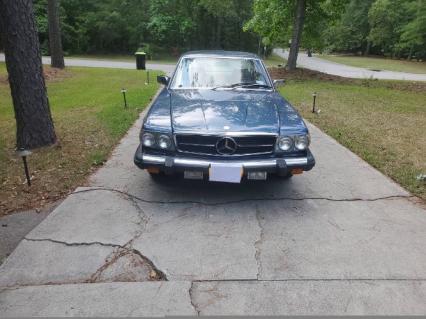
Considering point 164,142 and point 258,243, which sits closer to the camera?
point 258,243

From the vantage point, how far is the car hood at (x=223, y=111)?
4018mm

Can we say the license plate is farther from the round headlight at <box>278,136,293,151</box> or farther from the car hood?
the round headlight at <box>278,136,293,151</box>

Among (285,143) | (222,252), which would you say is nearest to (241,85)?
(285,143)

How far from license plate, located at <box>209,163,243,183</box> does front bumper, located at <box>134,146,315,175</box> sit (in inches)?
2.4

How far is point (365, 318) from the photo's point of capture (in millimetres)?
2648

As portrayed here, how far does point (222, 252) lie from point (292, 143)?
1460mm

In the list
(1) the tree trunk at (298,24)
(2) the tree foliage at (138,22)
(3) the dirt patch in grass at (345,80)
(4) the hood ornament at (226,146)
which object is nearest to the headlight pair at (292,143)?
(4) the hood ornament at (226,146)

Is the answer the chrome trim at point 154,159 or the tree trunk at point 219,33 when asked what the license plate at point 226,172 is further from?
the tree trunk at point 219,33

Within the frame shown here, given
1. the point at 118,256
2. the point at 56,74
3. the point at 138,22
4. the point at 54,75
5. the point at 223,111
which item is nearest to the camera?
the point at 118,256

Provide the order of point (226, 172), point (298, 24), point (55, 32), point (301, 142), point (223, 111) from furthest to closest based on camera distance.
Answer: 1. point (298, 24)
2. point (55, 32)
3. point (223, 111)
4. point (301, 142)
5. point (226, 172)

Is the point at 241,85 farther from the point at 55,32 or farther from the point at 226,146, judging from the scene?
the point at 55,32

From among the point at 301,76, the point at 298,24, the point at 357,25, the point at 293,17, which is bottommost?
the point at 301,76

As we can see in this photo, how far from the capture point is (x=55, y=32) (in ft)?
53.7

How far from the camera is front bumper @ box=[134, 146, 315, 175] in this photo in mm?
3906
